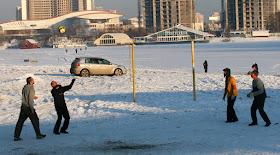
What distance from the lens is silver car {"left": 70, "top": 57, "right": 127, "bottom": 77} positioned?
29703 mm

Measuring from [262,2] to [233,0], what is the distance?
12.3 m

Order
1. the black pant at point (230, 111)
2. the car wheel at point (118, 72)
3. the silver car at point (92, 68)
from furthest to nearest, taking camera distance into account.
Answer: the car wheel at point (118, 72) < the silver car at point (92, 68) < the black pant at point (230, 111)

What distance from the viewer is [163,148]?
34.1ft

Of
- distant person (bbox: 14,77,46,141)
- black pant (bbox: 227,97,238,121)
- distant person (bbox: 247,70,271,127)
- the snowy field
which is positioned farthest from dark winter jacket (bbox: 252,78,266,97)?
distant person (bbox: 14,77,46,141)

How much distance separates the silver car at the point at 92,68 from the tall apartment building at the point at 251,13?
541ft

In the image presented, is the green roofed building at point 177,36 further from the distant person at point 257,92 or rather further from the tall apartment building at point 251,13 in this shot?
the distant person at point 257,92

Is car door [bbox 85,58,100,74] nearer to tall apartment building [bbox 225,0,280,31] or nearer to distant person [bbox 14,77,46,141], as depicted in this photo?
distant person [bbox 14,77,46,141]

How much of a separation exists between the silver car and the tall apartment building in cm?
16480

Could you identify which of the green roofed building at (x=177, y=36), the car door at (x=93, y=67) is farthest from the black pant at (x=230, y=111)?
the green roofed building at (x=177, y=36)

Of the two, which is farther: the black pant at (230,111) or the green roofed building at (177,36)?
the green roofed building at (177,36)

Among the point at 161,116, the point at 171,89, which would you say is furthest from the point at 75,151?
the point at 171,89

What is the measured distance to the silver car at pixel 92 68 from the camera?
29.7m

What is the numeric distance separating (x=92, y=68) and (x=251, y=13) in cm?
17241

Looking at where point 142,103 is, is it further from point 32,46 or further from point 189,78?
point 32,46
